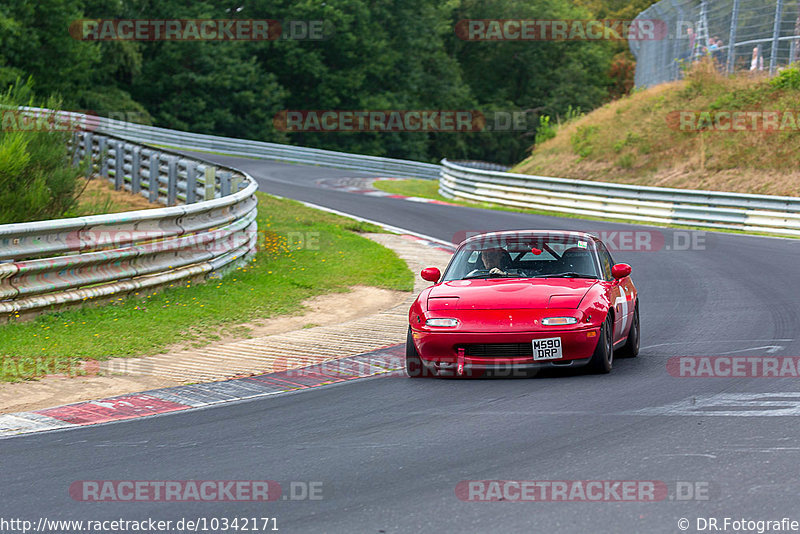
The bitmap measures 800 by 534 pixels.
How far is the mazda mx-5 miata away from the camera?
8.62m

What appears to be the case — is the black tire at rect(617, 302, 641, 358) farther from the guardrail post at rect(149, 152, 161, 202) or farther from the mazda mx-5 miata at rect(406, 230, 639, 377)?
the guardrail post at rect(149, 152, 161, 202)

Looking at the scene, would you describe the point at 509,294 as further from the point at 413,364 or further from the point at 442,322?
the point at 413,364

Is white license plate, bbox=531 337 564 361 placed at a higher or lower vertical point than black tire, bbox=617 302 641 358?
higher

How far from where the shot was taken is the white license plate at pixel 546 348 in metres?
8.61

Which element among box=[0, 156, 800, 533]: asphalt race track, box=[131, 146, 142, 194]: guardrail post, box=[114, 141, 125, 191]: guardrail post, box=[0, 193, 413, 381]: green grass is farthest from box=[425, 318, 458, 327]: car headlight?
box=[114, 141, 125, 191]: guardrail post

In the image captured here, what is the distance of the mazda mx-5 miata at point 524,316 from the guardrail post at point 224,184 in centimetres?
951

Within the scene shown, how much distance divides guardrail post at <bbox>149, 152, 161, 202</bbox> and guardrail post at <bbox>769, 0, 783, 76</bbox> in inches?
694

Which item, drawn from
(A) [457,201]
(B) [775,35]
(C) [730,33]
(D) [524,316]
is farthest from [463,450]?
(C) [730,33]

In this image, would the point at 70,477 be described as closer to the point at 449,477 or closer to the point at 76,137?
the point at 449,477

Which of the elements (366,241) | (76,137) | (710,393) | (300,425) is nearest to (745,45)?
(366,241)

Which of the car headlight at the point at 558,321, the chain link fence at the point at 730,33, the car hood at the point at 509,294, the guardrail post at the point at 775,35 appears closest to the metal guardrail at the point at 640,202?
the guardrail post at the point at 775,35

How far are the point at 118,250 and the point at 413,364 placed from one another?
4.39 m

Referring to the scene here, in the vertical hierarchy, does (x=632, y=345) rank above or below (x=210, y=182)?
below

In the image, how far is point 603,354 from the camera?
8789mm
